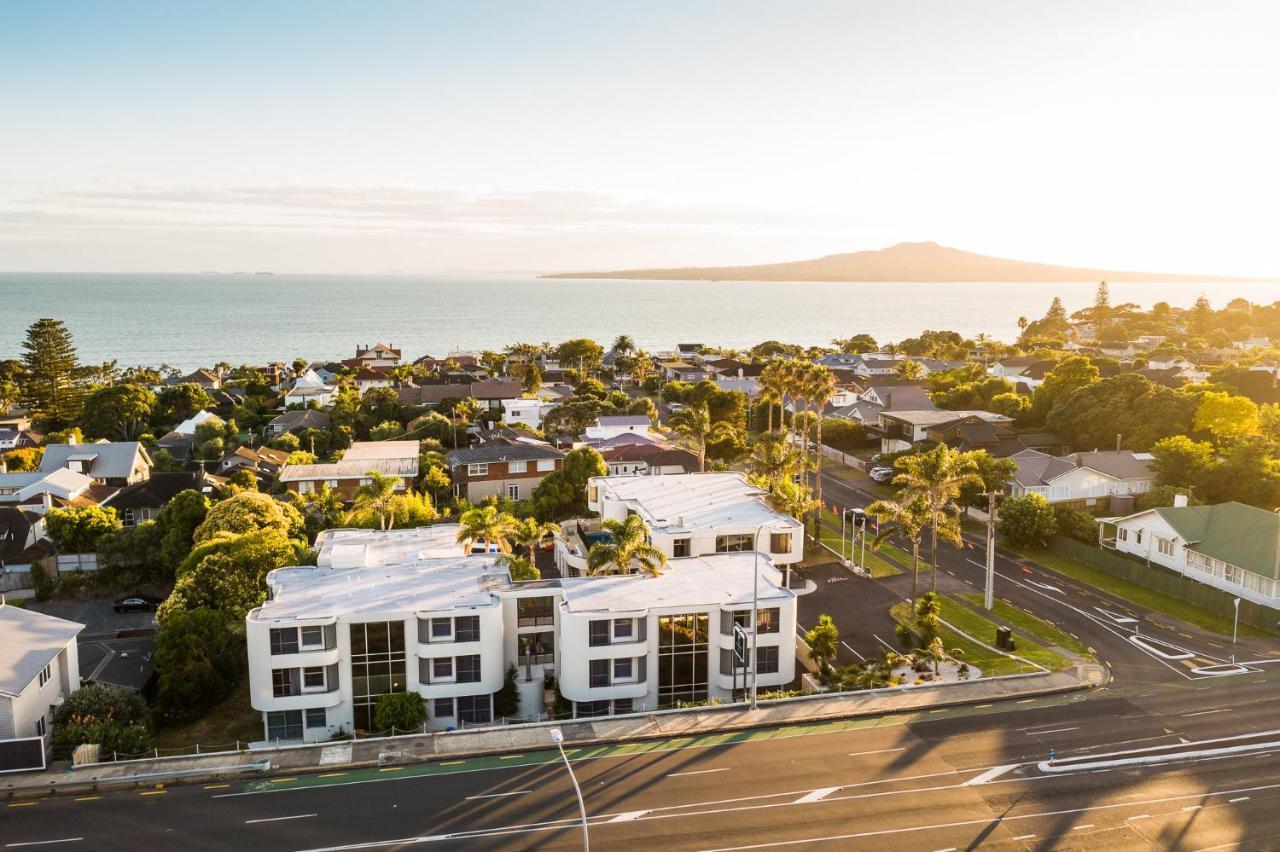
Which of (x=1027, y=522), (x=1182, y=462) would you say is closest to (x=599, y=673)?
(x=1027, y=522)

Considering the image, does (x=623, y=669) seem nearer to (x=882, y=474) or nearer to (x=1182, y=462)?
(x=882, y=474)

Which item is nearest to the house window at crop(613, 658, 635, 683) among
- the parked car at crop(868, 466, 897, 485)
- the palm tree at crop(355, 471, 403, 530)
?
the palm tree at crop(355, 471, 403, 530)

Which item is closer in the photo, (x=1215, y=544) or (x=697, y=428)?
(x=1215, y=544)

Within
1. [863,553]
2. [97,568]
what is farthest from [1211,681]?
[97,568]

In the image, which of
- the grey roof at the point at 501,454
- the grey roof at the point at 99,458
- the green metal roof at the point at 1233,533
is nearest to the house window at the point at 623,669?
the green metal roof at the point at 1233,533

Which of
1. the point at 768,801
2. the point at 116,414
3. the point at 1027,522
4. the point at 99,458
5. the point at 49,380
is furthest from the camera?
the point at 49,380

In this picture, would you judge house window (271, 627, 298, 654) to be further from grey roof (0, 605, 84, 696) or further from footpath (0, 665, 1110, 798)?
grey roof (0, 605, 84, 696)

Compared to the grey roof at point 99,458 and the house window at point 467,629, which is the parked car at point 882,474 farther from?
the grey roof at point 99,458
